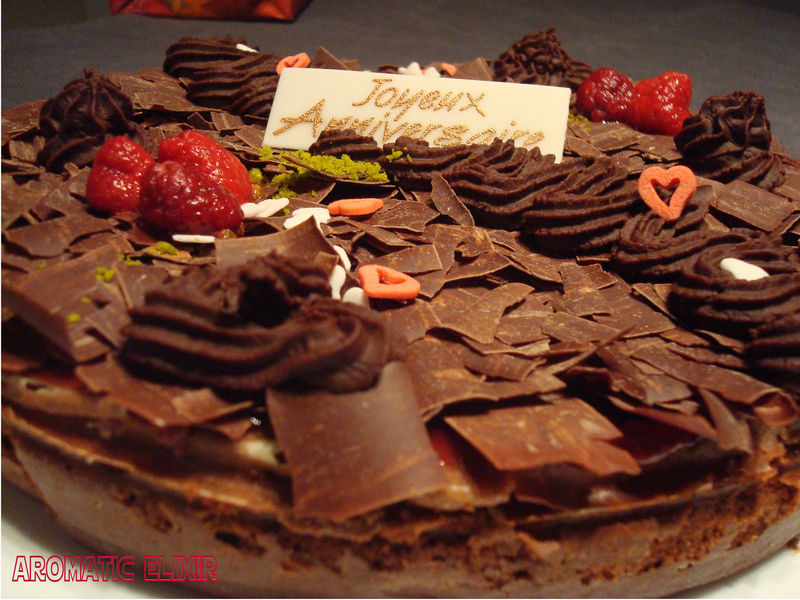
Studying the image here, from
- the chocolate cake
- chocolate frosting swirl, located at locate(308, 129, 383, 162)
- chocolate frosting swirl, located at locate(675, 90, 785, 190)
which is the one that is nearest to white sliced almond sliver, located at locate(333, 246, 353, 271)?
the chocolate cake

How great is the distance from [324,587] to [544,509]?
61 cm

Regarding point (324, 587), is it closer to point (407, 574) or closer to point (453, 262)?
point (407, 574)

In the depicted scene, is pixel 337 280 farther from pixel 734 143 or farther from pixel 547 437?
pixel 734 143

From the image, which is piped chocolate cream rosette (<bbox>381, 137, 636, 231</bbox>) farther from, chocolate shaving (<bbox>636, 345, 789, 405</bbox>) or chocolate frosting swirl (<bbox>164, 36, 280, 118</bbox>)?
chocolate frosting swirl (<bbox>164, 36, 280, 118</bbox>)

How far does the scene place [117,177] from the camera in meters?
2.33

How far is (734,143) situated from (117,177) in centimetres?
263

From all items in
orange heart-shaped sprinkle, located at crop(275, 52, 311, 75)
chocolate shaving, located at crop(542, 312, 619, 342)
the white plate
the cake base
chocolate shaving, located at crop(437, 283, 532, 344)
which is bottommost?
the white plate

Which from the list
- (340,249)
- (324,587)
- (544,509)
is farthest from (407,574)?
(340,249)

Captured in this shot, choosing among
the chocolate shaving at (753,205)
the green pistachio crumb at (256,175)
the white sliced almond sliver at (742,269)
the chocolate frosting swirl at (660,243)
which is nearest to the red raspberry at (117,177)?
the green pistachio crumb at (256,175)

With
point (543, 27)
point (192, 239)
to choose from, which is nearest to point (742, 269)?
point (192, 239)

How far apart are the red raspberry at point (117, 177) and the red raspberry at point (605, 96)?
8.10ft

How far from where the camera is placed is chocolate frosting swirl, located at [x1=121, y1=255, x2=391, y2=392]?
5.19 feet

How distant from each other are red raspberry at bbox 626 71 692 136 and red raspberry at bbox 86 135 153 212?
2.55m

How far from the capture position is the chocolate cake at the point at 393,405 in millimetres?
1578
